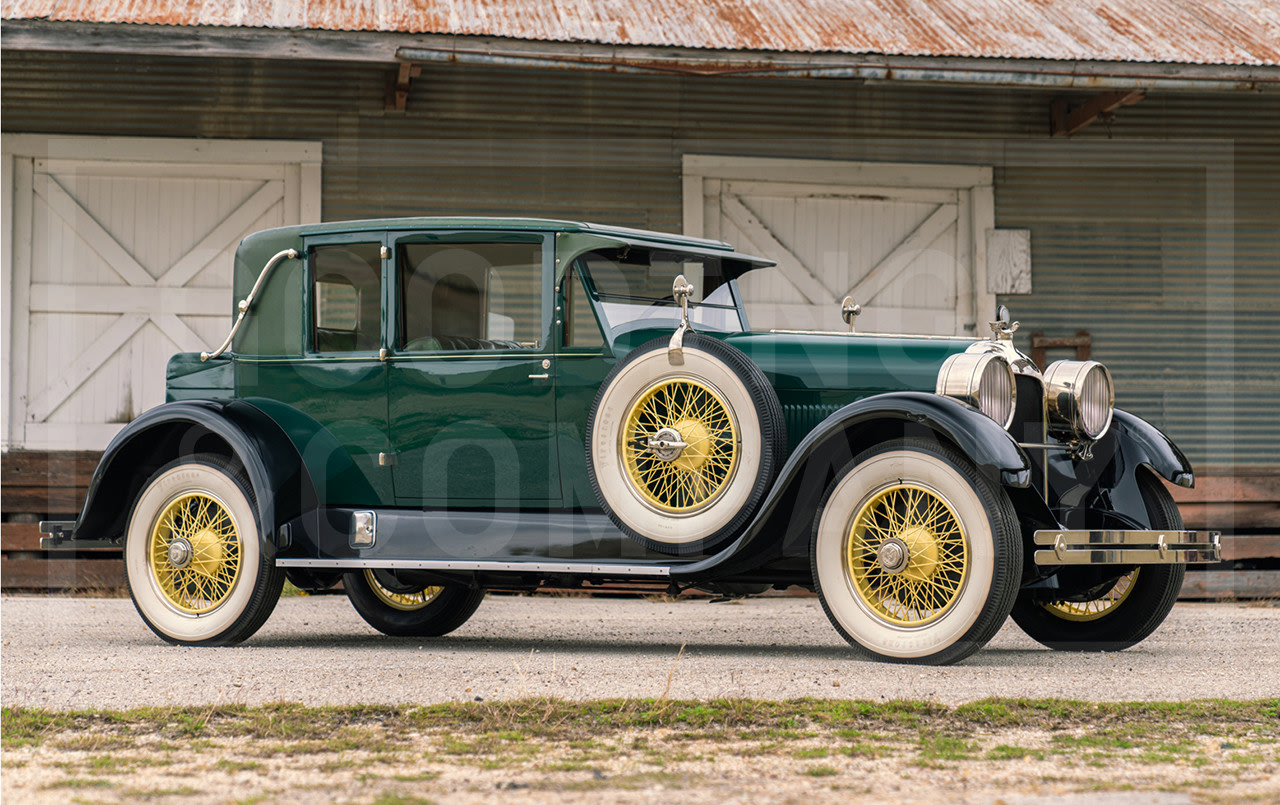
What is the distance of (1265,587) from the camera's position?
9.13m

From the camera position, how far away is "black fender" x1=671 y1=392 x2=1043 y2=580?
15.1ft

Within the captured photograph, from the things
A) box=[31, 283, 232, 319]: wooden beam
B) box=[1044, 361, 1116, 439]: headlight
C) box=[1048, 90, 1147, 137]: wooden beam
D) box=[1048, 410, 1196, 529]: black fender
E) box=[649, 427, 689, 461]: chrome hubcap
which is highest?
box=[1048, 90, 1147, 137]: wooden beam

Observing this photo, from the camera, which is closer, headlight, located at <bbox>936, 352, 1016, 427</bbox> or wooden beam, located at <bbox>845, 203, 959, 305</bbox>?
headlight, located at <bbox>936, 352, 1016, 427</bbox>

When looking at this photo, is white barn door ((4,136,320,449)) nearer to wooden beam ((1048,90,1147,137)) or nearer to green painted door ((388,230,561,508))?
green painted door ((388,230,561,508))

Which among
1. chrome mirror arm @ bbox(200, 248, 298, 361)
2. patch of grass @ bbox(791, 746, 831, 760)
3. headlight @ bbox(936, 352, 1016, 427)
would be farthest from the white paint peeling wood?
patch of grass @ bbox(791, 746, 831, 760)

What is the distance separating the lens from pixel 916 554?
480 centimetres

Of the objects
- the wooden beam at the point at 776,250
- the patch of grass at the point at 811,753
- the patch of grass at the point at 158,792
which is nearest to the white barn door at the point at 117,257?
the wooden beam at the point at 776,250

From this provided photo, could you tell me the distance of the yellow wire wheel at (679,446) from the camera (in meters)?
5.18

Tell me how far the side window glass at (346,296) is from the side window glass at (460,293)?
0.50ft

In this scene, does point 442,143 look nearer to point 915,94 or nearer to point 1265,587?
point 915,94

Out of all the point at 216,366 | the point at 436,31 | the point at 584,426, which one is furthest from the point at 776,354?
the point at 436,31

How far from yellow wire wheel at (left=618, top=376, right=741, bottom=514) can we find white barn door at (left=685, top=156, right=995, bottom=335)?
5130mm

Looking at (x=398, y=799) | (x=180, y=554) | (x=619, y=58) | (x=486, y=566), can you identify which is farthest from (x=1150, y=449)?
(x=619, y=58)

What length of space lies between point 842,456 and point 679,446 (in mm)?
633
